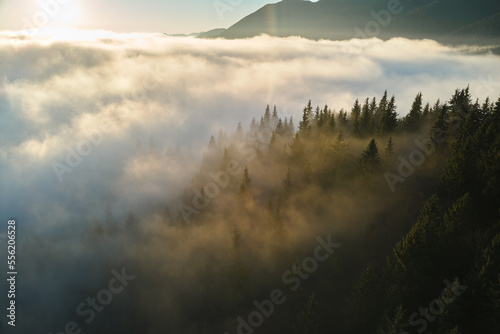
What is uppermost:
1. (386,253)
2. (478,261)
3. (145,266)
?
(478,261)

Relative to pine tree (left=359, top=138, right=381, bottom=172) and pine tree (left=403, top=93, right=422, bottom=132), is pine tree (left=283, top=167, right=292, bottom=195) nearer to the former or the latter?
pine tree (left=359, top=138, right=381, bottom=172)

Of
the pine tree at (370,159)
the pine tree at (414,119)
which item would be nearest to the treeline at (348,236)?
the pine tree at (370,159)

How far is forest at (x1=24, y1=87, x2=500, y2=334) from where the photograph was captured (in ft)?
161

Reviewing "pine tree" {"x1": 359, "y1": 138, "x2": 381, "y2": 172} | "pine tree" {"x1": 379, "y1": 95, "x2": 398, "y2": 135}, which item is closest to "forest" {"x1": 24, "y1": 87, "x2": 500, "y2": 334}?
"pine tree" {"x1": 359, "y1": 138, "x2": 381, "y2": 172}

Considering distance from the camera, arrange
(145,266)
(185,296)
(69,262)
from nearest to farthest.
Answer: (185,296)
(145,266)
(69,262)

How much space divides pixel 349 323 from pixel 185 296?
57989mm

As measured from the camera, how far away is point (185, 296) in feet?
331

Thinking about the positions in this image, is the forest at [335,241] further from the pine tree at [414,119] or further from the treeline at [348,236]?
the pine tree at [414,119]

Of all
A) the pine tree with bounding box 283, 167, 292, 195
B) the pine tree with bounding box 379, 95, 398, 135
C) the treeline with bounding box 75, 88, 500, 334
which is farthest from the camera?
the pine tree with bounding box 379, 95, 398, 135

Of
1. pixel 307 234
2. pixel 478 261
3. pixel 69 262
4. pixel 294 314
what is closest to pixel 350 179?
pixel 307 234

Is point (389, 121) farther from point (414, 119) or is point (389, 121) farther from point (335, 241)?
point (335, 241)

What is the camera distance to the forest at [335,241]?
49156 millimetres

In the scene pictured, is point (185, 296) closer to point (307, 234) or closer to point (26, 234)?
point (307, 234)

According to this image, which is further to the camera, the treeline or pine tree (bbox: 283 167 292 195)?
pine tree (bbox: 283 167 292 195)
